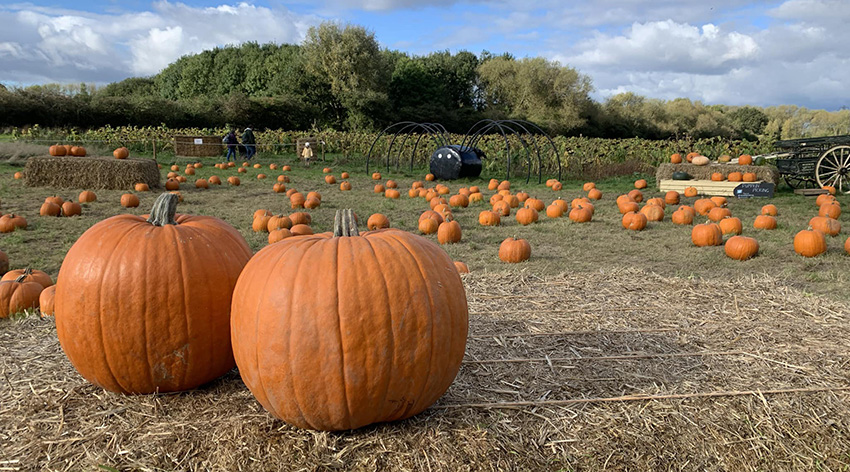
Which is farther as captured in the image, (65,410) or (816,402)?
(816,402)

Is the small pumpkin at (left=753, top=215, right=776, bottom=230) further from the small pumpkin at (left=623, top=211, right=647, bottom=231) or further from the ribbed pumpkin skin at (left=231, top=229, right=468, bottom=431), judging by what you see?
the ribbed pumpkin skin at (left=231, top=229, right=468, bottom=431)

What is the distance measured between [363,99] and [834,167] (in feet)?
89.2

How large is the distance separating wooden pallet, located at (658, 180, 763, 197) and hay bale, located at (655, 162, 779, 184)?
1.06ft

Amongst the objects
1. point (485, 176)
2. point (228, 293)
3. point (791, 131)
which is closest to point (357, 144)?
point (485, 176)

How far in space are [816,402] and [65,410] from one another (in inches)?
143

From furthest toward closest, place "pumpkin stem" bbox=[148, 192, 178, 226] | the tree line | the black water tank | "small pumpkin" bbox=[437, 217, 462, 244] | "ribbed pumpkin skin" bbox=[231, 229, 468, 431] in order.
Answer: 1. the tree line
2. the black water tank
3. "small pumpkin" bbox=[437, 217, 462, 244]
4. "pumpkin stem" bbox=[148, 192, 178, 226]
5. "ribbed pumpkin skin" bbox=[231, 229, 468, 431]

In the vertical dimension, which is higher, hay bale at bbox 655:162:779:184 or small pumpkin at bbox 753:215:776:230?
hay bale at bbox 655:162:779:184

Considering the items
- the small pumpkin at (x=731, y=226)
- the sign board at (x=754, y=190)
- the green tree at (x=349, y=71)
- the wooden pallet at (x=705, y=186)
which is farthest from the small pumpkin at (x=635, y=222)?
the green tree at (x=349, y=71)

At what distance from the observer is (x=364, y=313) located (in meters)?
2.31

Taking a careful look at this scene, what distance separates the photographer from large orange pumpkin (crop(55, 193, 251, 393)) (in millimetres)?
2633

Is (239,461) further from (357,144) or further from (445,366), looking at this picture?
(357,144)

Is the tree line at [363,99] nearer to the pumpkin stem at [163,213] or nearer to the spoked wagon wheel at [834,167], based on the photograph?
the spoked wagon wheel at [834,167]

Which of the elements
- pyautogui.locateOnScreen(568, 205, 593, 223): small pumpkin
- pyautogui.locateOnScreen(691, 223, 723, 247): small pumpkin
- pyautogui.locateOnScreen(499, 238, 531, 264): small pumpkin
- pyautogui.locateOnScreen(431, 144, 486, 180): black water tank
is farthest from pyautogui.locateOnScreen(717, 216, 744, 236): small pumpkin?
pyautogui.locateOnScreen(431, 144, 486, 180): black water tank

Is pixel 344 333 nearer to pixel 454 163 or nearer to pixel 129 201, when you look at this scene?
pixel 129 201
